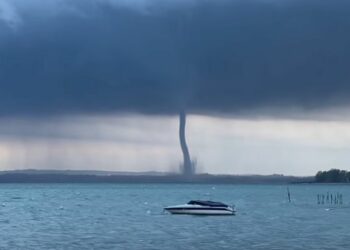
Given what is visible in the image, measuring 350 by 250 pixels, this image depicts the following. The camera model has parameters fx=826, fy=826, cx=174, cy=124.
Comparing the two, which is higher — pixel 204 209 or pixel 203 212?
pixel 204 209

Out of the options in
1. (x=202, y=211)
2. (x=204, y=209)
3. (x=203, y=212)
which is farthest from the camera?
(x=202, y=211)

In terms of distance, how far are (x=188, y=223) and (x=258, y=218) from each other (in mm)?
18010

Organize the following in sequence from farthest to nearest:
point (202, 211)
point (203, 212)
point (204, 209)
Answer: point (202, 211), point (203, 212), point (204, 209)

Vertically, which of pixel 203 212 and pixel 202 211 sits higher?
pixel 202 211

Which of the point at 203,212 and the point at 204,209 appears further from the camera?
the point at 203,212

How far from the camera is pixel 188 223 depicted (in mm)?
100250

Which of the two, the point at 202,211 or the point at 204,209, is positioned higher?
the point at 204,209

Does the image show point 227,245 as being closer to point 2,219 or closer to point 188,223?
point 188,223

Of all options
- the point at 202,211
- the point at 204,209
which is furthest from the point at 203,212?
the point at 204,209

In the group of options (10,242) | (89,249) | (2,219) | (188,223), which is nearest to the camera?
(89,249)

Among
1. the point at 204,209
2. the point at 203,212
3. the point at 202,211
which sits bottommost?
the point at 203,212

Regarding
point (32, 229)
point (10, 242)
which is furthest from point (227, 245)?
point (32, 229)

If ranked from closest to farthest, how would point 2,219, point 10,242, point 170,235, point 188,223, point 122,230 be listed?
point 10,242 < point 170,235 < point 122,230 < point 188,223 < point 2,219

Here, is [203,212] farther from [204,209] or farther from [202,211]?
[204,209]
